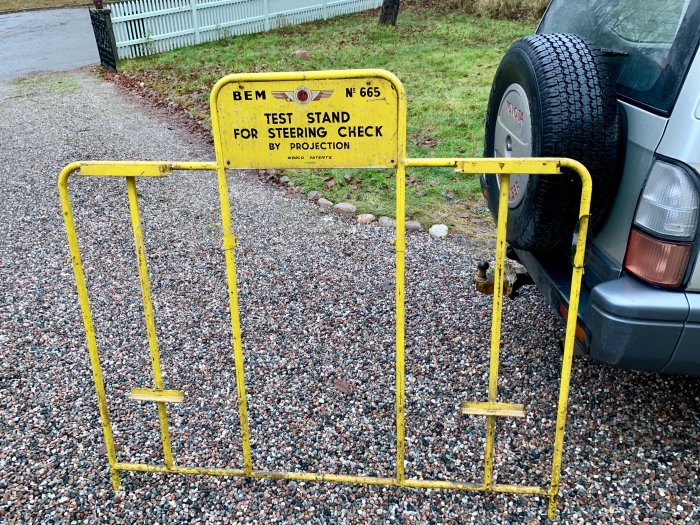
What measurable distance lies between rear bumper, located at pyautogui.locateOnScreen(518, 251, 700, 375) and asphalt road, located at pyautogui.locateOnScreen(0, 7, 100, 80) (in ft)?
41.5

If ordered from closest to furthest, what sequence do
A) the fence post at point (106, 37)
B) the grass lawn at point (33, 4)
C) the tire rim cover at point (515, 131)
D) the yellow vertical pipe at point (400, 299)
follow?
1. the yellow vertical pipe at point (400, 299)
2. the tire rim cover at point (515, 131)
3. the fence post at point (106, 37)
4. the grass lawn at point (33, 4)

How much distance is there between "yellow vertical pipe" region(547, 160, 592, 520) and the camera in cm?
209

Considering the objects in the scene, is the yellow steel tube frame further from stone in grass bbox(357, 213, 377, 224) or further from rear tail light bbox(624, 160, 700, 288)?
stone in grass bbox(357, 213, 377, 224)

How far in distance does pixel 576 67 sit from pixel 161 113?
758cm

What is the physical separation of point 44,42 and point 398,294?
16866mm

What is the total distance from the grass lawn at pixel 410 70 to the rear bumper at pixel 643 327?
274cm

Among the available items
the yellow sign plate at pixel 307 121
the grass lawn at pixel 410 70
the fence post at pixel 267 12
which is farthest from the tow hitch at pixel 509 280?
the fence post at pixel 267 12

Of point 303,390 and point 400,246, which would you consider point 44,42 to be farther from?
point 400,246

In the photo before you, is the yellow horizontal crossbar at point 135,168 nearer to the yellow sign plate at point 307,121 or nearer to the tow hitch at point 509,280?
the yellow sign plate at point 307,121

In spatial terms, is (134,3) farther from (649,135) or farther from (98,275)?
(649,135)

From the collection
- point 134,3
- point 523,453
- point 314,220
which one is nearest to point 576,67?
point 523,453

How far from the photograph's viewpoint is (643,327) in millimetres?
2223

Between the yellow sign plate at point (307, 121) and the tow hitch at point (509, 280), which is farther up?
the yellow sign plate at point (307, 121)

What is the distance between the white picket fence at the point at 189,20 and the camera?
12.3 meters
